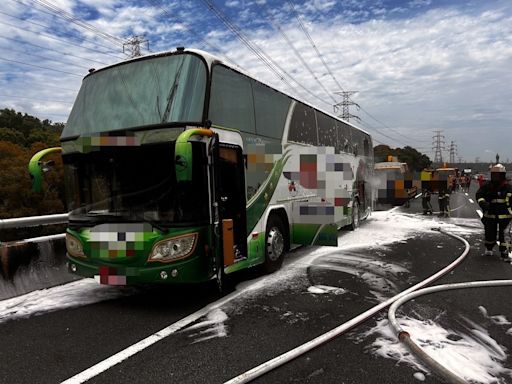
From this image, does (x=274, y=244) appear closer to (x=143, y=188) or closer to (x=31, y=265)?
(x=143, y=188)

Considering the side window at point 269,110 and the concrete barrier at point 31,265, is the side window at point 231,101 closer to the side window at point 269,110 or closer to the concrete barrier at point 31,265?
the side window at point 269,110

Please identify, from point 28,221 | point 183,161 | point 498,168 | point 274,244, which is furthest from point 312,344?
point 498,168

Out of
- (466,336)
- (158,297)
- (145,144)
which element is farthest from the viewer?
(158,297)

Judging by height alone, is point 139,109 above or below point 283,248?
above

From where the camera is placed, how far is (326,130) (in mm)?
10852

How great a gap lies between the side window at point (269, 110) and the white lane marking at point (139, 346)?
305 cm

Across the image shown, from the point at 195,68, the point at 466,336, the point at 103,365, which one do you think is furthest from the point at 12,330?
the point at 466,336

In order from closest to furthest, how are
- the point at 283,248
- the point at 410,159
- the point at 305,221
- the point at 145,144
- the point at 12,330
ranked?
1. the point at 12,330
2. the point at 145,144
3. the point at 283,248
4. the point at 305,221
5. the point at 410,159

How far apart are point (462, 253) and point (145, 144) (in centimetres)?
706

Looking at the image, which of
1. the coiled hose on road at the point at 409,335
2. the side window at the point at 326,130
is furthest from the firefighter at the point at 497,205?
the side window at the point at 326,130

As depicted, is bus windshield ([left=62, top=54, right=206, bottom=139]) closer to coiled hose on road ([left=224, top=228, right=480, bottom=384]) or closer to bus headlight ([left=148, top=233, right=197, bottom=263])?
bus headlight ([left=148, top=233, right=197, bottom=263])

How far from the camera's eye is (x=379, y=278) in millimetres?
6930

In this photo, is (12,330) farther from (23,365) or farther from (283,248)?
(283,248)

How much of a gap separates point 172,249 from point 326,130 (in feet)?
22.5
